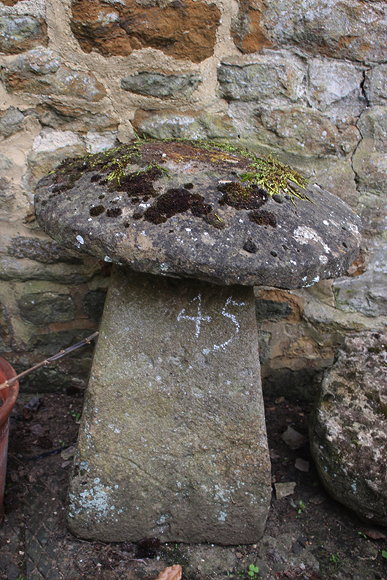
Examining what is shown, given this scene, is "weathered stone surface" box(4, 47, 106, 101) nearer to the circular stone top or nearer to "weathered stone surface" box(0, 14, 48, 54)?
"weathered stone surface" box(0, 14, 48, 54)

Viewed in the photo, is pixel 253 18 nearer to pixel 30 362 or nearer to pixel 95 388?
pixel 95 388

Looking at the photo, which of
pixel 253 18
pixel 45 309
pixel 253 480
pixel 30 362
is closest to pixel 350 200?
pixel 253 18

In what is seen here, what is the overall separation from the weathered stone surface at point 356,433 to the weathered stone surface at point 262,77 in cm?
110

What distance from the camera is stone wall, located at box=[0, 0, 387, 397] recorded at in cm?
190

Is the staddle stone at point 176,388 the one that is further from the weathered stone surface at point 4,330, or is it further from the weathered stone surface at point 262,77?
the weathered stone surface at point 4,330

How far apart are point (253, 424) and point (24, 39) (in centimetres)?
163

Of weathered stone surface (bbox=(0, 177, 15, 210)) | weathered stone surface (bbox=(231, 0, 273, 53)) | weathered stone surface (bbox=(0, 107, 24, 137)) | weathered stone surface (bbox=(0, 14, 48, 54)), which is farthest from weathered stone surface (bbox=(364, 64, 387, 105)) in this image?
weathered stone surface (bbox=(0, 177, 15, 210))

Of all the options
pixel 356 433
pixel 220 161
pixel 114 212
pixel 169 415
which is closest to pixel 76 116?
pixel 220 161

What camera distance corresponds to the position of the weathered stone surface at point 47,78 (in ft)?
6.21

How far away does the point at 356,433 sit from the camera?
68.6 inches

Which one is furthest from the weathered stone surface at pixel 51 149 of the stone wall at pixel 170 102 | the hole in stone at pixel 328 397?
the hole in stone at pixel 328 397

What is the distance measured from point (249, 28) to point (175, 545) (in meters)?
1.94

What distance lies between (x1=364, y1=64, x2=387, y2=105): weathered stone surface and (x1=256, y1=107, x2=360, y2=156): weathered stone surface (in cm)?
13

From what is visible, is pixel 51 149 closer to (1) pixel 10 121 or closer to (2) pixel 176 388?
(1) pixel 10 121
